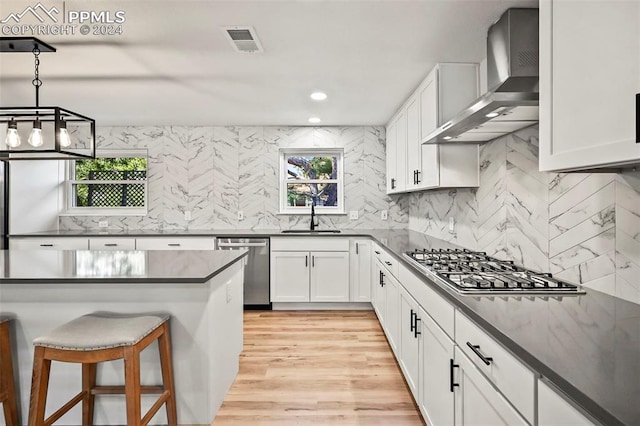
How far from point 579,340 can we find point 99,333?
71.8 inches

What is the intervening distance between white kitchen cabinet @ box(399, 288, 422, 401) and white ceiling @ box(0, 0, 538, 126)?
1.63 metres

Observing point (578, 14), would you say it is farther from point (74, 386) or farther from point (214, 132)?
point (214, 132)

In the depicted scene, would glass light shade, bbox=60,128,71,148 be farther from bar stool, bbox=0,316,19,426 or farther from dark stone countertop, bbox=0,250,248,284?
bar stool, bbox=0,316,19,426

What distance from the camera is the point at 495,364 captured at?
1.16 m

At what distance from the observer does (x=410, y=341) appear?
93.1 inches

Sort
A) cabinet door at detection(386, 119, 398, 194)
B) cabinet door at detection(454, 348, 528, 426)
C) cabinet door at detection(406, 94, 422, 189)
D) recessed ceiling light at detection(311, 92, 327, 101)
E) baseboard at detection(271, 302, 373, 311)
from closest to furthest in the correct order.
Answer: cabinet door at detection(454, 348, 528, 426) < cabinet door at detection(406, 94, 422, 189) < recessed ceiling light at detection(311, 92, 327, 101) < cabinet door at detection(386, 119, 398, 194) < baseboard at detection(271, 302, 373, 311)

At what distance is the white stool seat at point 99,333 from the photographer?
1625mm

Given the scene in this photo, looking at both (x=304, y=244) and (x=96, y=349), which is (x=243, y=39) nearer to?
(x=96, y=349)

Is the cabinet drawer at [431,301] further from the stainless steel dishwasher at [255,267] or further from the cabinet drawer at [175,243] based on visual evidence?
the cabinet drawer at [175,243]

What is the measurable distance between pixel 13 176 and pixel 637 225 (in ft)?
18.7

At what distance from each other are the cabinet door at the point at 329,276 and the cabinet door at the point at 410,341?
6.07 feet

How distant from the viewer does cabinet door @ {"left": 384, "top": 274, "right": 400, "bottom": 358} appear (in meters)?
2.79

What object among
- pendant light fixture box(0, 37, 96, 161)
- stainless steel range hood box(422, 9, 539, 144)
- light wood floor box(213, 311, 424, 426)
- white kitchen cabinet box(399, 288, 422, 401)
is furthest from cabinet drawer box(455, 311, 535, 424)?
pendant light fixture box(0, 37, 96, 161)

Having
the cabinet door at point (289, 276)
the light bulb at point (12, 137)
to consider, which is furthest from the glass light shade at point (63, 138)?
the cabinet door at point (289, 276)
